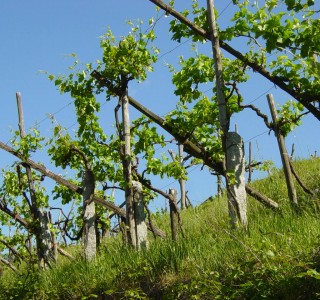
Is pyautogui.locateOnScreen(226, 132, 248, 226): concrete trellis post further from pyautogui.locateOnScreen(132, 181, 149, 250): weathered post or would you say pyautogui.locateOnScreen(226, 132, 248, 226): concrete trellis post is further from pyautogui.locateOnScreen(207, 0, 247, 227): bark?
pyautogui.locateOnScreen(132, 181, 149, 250): weathered post

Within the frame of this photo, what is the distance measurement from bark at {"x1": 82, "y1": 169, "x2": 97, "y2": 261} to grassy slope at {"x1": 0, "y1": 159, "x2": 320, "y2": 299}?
834mm

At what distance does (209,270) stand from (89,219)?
4525 millimetres

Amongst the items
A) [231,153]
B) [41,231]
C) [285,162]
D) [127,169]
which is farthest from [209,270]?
[41,231]

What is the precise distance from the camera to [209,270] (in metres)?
6.38

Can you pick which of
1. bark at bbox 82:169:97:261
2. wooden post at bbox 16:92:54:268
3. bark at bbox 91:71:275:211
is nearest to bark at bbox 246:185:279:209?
bark at bbox 91:71:275:211

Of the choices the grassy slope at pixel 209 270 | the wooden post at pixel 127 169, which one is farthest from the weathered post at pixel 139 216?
the grassy slope at pixel 209 270

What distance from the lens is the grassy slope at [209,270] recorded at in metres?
5.48

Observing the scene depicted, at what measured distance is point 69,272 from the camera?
880 cm

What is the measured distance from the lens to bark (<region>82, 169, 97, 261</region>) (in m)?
10.2

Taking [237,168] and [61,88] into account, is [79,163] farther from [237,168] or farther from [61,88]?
[237,168]

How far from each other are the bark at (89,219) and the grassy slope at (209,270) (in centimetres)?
83

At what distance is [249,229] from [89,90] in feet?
15.1

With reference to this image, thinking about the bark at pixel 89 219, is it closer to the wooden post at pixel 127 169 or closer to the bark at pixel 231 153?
the wooden post at pixel 127 169

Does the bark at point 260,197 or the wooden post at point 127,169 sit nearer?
the wooden post at point 127,169
